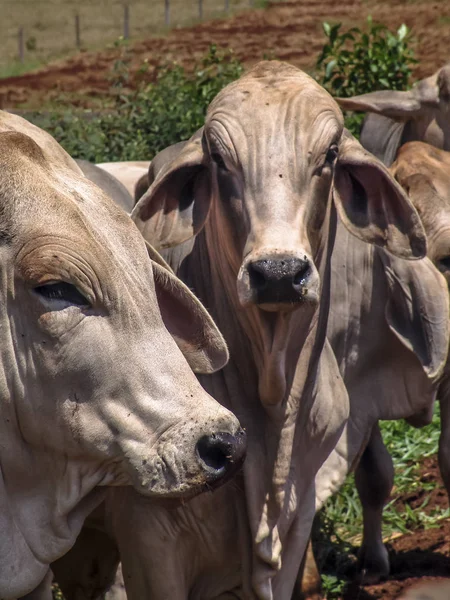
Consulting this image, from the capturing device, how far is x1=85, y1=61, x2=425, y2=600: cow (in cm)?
430

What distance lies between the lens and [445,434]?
6.12 meters

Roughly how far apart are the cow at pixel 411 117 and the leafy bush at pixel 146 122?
2.16 metres

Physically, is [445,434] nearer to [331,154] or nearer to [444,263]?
[444,263]

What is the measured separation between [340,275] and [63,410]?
7.03 ft

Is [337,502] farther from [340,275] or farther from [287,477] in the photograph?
[287,477]

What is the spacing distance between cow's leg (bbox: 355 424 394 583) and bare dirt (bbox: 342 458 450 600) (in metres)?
0.10

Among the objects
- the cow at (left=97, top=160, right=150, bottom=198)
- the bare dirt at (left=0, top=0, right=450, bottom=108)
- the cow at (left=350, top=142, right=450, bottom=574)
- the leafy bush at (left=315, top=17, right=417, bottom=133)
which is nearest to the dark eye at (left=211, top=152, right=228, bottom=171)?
the cow at (left=350, top=142, right=450, bottom=574)

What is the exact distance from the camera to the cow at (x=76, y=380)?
11.1 feet

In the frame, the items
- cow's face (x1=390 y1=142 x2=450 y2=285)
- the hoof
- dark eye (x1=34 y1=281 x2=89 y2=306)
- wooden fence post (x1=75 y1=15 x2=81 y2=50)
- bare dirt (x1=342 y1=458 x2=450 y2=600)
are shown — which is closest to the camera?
dark eye (x1=34 y1=281 x2=89 y2=306)

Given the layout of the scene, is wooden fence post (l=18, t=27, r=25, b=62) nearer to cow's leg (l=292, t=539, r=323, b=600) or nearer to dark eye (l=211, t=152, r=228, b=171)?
cow's leg (l=292, t=539, r=323, b=600)

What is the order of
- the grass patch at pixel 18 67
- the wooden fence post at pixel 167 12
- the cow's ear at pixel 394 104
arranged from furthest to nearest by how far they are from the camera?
the wooden fence post at pixel 167 12
the grass patch at pixel 18 67
the cow's ear at pixel 394 104

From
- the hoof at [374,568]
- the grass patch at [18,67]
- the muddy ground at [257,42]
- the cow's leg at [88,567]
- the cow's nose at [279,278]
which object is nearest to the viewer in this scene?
the cow's nose at [279,278]

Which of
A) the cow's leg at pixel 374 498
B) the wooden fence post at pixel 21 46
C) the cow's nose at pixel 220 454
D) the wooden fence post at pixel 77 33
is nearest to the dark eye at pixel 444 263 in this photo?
the cow's leg at pixel 374 498

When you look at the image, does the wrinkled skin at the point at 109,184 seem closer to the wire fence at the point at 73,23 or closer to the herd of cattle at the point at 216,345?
the herd of cattle at the point at 216,345
